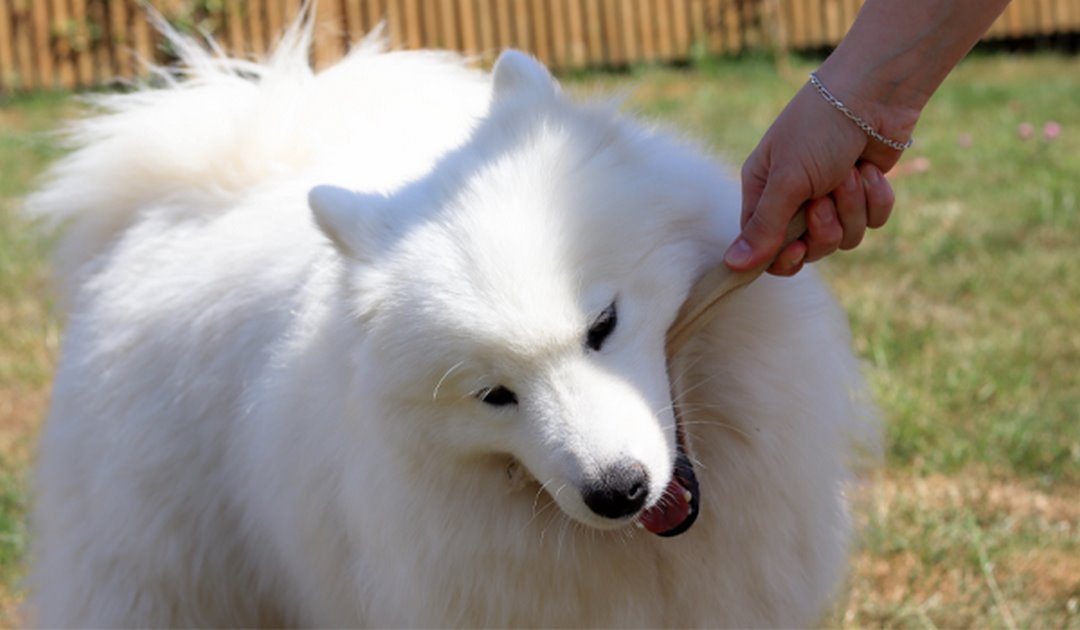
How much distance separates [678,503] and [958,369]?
237 centimetres

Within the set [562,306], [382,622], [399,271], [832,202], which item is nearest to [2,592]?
[382,622]

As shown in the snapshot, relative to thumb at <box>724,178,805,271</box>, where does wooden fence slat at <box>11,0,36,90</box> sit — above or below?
above

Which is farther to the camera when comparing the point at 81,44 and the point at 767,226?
the point at 81,44

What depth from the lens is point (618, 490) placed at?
2.03 meters

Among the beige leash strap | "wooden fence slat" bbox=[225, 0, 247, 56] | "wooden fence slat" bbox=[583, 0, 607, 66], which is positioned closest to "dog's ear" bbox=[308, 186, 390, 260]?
the beige leash strap

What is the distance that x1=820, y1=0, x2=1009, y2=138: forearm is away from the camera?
2051mm

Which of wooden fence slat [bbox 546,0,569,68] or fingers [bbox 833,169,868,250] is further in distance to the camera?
wooden fence slat [bbox 546,0,569,68]

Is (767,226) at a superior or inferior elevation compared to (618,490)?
superior

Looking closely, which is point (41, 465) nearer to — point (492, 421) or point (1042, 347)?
point (492, 421)

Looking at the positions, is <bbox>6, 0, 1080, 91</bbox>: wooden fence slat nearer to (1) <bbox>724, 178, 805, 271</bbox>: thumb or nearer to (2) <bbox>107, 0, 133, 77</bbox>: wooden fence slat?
(2) <bbox>107, 0, 133, 77</bbox>: wooden fence slat

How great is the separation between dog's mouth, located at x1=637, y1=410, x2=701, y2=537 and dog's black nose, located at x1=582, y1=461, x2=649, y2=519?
0.77 feet

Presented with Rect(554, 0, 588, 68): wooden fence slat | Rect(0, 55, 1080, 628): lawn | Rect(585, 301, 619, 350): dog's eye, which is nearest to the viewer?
Rect(585, 301, 619, 350): dog's eye

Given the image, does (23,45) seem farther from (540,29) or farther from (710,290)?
(710,290)

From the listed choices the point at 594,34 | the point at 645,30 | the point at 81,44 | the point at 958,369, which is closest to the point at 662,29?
the point at 645,30
